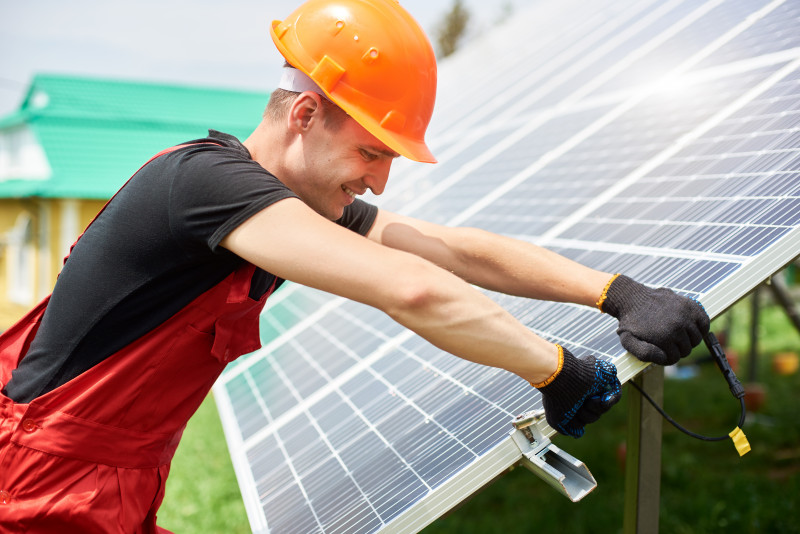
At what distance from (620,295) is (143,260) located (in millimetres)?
1461

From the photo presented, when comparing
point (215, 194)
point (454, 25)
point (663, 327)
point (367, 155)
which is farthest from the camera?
point (454, 25)

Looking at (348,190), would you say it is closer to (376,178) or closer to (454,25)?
(376,178)

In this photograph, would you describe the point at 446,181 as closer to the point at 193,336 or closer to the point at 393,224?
the point at 393,224

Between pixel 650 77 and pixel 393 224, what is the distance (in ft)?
7.12

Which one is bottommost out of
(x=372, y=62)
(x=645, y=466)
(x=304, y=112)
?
(x=645, y=466)

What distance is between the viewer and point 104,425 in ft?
7.16

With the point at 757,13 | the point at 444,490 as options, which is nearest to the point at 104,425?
the point at 444,490

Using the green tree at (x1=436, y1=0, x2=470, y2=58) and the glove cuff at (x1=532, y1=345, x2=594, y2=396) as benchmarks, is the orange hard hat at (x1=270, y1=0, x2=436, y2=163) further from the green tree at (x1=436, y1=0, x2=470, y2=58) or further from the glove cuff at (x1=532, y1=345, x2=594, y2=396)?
the green tree at (x1=436, y1=0, x2=470, y2=58)

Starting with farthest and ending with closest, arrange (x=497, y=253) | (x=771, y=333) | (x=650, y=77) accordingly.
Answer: (x=771, y=333)
(x=650, y=77)
(x=497, y=253)

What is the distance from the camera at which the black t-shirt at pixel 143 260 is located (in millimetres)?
1905

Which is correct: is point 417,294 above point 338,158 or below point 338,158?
below

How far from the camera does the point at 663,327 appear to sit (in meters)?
2.06

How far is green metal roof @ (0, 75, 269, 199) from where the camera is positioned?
59.1 ft

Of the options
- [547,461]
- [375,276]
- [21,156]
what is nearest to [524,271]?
[547,461]
